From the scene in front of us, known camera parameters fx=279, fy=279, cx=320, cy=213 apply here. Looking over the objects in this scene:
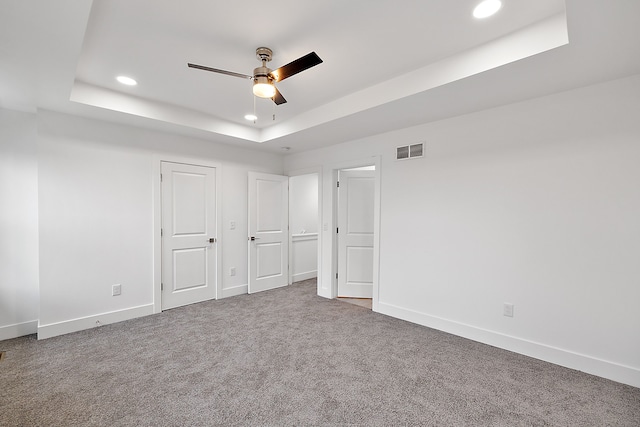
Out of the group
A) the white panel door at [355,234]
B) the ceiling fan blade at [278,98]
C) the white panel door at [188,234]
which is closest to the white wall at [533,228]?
the white panel door at [355,234]

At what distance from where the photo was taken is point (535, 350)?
257 centimetres

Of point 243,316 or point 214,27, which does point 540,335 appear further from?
point 214,27

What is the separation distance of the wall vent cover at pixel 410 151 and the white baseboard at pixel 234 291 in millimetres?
3156

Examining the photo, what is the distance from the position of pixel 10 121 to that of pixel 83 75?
4.04 feet

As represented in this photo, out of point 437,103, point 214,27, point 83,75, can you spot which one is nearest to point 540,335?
point 437,103

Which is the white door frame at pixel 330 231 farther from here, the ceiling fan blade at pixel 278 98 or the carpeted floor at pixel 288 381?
the ceiling fan blade at pixel 278 98

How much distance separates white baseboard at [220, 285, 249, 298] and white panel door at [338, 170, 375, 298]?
5.14ft

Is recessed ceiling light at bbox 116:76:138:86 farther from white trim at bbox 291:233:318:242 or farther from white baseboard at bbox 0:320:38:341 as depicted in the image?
white trim at bbox 291:233:318:242

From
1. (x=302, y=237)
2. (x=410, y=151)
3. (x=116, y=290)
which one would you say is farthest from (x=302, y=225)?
(x=116, y=290)

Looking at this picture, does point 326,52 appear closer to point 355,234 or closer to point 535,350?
point 355,234

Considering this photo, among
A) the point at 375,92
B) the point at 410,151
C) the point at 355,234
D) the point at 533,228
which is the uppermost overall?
the point at 375,92

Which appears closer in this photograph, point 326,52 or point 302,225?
point 326,52

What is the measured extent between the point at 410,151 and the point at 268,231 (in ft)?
8.88

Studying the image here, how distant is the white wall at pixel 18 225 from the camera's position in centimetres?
299
